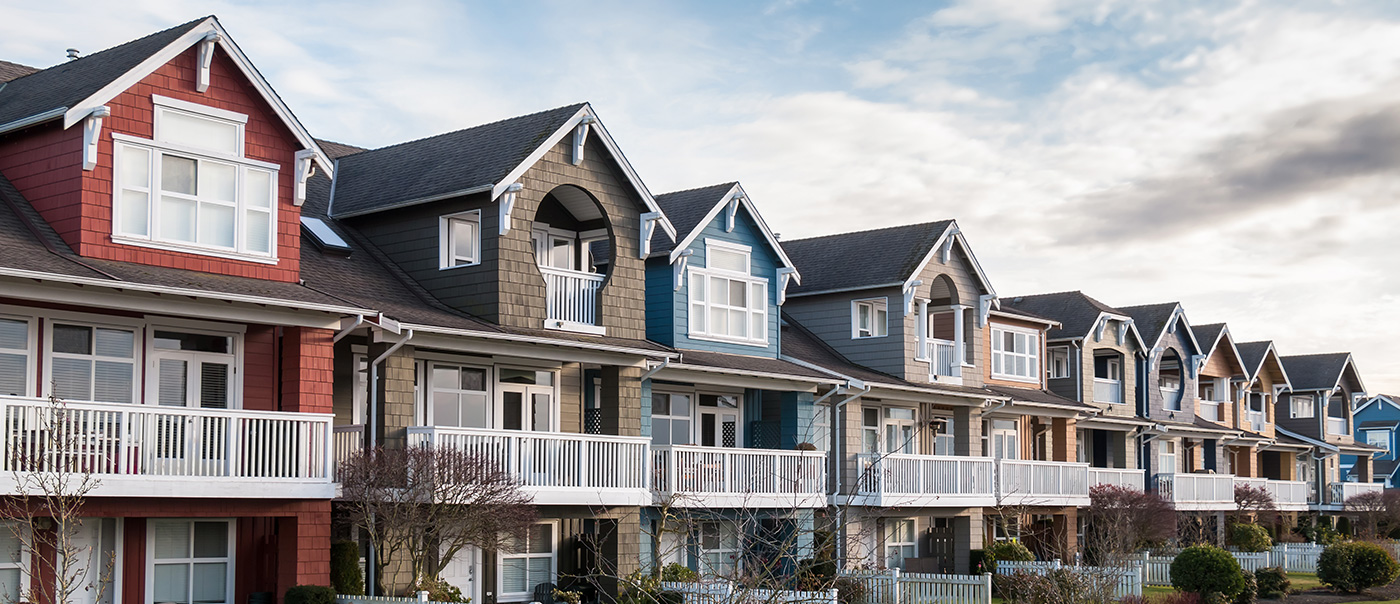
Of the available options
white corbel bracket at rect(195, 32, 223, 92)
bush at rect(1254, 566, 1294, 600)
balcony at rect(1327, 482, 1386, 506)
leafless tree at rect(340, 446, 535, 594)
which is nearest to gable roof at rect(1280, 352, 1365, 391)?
balcony at rect(1327, 482, 1386, 506)

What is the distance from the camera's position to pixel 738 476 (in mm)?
31172

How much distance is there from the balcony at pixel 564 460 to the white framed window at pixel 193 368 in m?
3.18

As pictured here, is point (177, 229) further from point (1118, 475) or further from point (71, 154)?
point (1118, 475)

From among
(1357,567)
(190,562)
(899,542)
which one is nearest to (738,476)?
(899,542)

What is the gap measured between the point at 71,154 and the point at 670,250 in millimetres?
13689

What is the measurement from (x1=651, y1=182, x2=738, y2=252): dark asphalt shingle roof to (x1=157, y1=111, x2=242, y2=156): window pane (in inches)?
427

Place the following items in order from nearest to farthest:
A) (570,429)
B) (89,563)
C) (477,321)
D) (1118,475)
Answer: (89,563), (477,321), (570,429), (1118,475)

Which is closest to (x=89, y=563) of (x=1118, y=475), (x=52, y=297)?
(x=52, y=297)

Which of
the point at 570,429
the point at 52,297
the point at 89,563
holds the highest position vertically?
the point at 52,297

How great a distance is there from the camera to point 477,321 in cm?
2691

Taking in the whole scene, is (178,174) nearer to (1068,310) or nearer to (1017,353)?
(1017,353)

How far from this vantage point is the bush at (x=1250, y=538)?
51000 millimetres

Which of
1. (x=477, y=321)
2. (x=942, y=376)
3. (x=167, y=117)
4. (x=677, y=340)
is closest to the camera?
(x=167, y=117)

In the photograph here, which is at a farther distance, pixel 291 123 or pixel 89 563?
pixel 291 123
